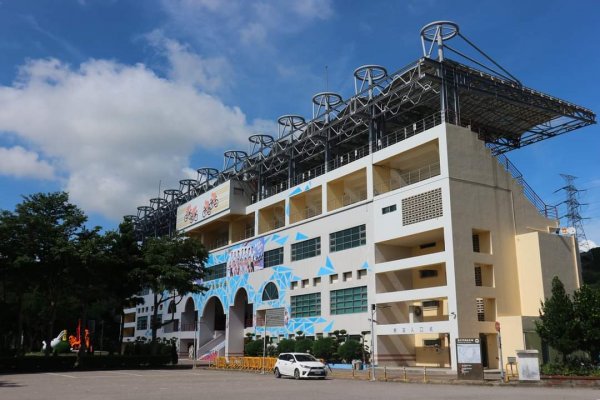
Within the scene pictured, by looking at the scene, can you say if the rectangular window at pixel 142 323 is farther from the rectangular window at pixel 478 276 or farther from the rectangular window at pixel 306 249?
the rectangular window at pixel 478 276

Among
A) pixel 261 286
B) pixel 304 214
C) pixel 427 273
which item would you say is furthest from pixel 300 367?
pixel 261 286

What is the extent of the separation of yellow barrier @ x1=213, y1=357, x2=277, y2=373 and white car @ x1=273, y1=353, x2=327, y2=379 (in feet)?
23.0

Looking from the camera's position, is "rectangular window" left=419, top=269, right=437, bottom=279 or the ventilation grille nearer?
the ventilation grille

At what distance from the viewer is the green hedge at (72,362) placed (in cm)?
4109

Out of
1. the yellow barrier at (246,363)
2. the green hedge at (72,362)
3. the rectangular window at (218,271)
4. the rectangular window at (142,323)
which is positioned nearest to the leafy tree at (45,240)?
the green hedge at (72,362)

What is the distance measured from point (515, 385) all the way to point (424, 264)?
14630 mm

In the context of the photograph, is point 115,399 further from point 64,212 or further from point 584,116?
point 584,116

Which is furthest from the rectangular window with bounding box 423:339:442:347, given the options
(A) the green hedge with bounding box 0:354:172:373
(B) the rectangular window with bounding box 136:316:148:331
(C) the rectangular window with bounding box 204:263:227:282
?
(B) the rectangular window with bounding box 136:316:148:331

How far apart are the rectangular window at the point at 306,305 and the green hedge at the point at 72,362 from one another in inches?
480

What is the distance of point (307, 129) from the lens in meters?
55.6

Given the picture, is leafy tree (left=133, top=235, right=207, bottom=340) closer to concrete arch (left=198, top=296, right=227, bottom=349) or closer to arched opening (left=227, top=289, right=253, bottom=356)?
arched opening (left=227, top=289, right=253, bottom=356)

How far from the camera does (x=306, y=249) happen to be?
2114 inches

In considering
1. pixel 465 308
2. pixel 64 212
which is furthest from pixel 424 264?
pixel 64 212

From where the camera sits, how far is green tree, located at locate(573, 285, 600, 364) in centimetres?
2759
